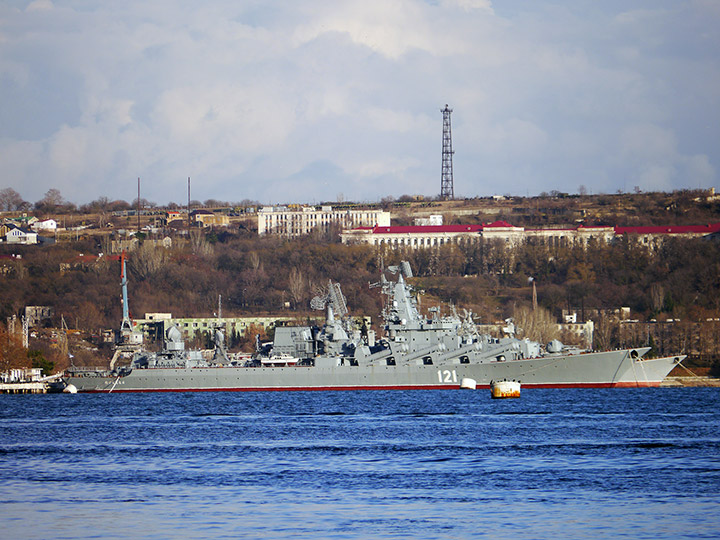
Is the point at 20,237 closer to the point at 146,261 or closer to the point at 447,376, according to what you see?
the point at 146,261

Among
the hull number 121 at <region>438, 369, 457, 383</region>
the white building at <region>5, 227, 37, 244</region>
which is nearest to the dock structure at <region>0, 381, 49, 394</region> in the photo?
the hull number 121 at <region>438, 369, 457, 383</region>

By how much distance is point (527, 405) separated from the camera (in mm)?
59281

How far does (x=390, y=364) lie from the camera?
7512cm

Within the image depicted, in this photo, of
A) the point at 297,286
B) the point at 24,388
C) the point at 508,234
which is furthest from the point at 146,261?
the point at 24,388

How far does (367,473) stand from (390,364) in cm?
4157

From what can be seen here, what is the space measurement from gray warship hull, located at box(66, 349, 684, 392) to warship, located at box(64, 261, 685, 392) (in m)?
0.06

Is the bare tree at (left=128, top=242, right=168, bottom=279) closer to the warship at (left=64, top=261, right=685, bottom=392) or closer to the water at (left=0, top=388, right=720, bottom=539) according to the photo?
the warship at (left=64, top=261, right=685, bottom=392)

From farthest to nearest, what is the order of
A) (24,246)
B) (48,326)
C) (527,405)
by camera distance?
1. (24,246)
2. (48,326)
3. (527,405)

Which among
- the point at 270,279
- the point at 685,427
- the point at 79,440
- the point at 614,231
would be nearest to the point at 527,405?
the point at 685,427

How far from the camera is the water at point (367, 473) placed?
2584 centimetres

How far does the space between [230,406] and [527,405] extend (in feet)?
53.4

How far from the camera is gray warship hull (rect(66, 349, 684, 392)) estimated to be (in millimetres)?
73500

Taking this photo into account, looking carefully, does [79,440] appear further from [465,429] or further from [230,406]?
[230,406]

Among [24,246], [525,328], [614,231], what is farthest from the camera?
[24,246]
